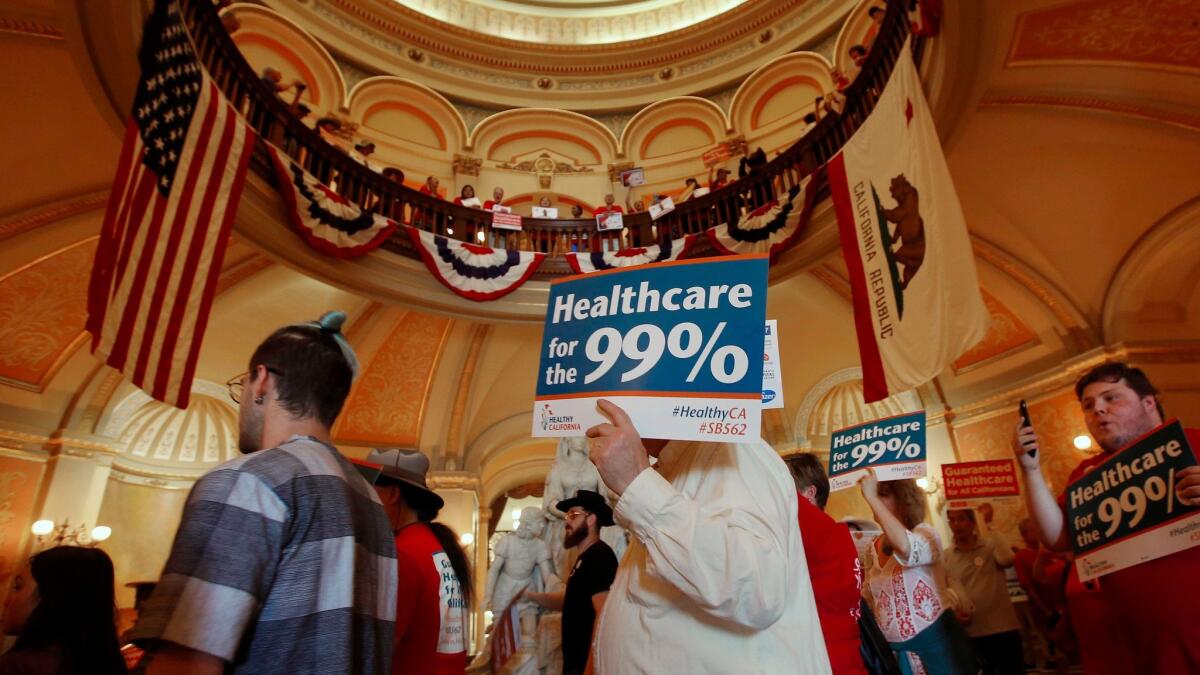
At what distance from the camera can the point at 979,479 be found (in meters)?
6.81

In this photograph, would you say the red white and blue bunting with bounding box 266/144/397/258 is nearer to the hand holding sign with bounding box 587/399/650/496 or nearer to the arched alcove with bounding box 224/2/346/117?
the arched alcove with bounding box 224/2/346/117

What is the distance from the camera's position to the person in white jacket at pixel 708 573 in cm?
116

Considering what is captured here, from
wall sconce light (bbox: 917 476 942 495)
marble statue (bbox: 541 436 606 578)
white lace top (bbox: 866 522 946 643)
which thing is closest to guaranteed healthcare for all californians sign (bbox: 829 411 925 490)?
white lace top (bbox: 866 522 946 643)

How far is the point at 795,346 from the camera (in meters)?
11.2

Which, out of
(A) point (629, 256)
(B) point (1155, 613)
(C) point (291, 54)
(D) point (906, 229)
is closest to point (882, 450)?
(D) point (906, 229)

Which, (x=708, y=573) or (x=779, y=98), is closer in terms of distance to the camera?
(x=708, y=573)

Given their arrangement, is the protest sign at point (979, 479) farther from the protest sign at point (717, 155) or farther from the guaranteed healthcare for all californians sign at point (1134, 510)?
the protest sign at point (717, 155)

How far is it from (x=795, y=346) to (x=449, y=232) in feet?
19.8

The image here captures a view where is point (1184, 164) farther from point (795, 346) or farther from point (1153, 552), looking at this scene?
point (1153, 552)

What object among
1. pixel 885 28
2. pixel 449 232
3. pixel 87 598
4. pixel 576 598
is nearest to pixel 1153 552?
pixel 576 598

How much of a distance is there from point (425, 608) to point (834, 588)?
4.49 feet

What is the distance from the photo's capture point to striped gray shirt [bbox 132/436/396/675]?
1.08 m

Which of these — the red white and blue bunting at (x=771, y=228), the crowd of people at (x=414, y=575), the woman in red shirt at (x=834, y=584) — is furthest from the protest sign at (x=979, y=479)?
the woman in red shirt at (x=834, y=584)

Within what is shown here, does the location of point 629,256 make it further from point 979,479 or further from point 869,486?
point 869,486
